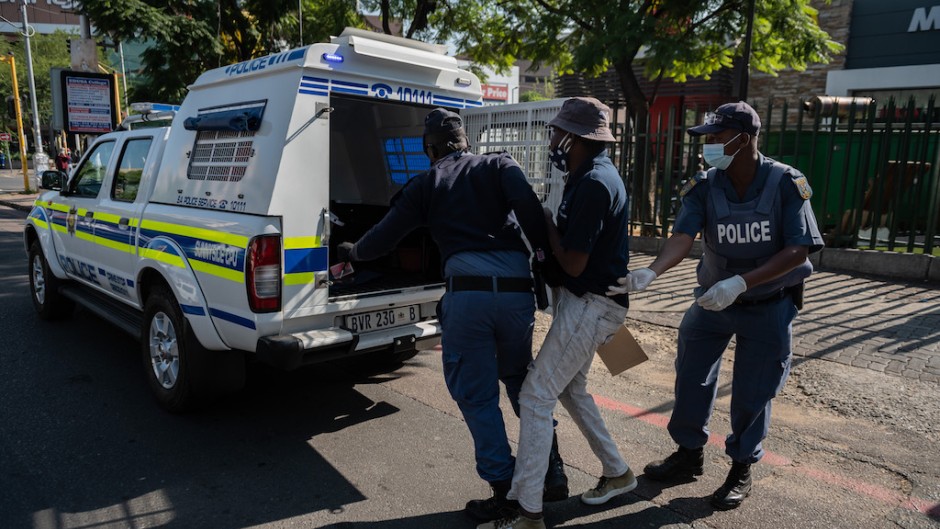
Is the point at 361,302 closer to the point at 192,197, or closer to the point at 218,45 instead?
the point at 192,197

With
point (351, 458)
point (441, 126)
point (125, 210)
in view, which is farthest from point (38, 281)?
point (441, 126)

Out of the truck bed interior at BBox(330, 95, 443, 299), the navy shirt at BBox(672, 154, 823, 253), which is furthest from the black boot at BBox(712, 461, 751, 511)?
the truck bed interior at BBox(330, 95, 443, 299)

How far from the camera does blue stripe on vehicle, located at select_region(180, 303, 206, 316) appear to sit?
3.79 metres

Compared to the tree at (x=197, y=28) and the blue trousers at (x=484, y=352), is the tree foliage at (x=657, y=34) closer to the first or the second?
the tree at (x=197, y=28)

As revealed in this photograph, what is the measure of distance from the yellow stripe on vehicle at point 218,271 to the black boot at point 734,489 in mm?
2691

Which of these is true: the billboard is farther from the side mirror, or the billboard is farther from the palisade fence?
the palisade fence

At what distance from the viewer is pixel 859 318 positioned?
245 inches

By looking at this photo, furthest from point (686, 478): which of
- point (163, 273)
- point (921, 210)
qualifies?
point (921, 210)

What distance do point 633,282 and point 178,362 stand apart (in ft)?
9.68

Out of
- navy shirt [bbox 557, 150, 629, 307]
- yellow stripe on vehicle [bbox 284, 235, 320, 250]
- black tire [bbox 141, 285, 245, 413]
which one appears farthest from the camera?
black tire [bbox 141, 285, 245, 413]

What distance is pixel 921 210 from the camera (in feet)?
29.0

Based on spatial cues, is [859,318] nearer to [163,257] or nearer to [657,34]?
[657,34]

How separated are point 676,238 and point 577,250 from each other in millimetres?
704

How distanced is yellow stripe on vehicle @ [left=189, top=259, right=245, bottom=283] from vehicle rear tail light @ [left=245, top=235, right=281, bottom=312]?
0.07m
